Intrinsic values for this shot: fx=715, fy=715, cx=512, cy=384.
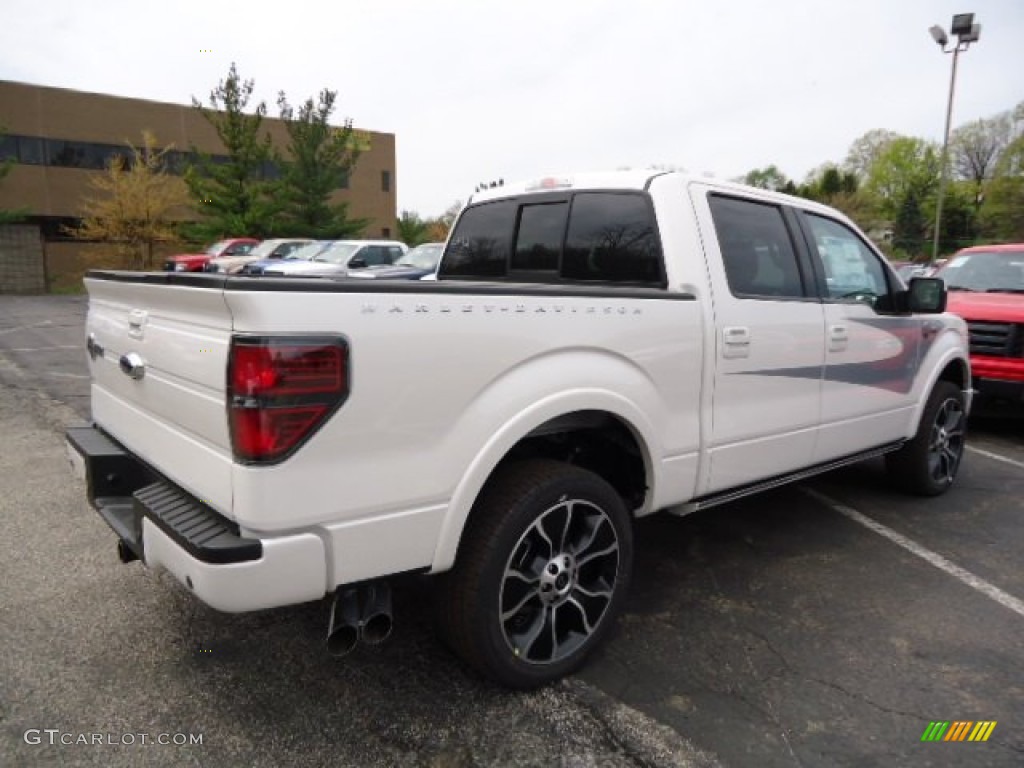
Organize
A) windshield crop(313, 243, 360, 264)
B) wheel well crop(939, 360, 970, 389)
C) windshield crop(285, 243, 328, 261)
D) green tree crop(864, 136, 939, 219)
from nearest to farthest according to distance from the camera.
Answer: wheel well crop(939, 360, 970, 389) → windshield crop(313, 243, 360, 264) → windshield crop(285, 243, 328, 261) → green tree crop(864, 136, 939, 219)

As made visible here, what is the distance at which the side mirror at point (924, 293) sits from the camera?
Result: 13.8 feet

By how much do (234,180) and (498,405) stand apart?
1146 inches

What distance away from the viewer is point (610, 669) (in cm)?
278

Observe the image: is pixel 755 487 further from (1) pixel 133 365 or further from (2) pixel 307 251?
(2) pixel 307 251

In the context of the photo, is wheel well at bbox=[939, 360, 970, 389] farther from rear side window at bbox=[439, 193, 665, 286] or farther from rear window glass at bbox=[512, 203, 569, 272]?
rear window glass at bbox=[512, 203, 569, 272]

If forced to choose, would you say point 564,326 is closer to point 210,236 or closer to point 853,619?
point 853,619

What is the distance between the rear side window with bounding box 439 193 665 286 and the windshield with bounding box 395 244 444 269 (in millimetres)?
13619

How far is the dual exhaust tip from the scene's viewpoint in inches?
86.2

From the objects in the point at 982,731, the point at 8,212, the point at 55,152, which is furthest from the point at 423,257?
the point at 55,152

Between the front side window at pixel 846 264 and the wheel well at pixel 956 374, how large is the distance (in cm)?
110

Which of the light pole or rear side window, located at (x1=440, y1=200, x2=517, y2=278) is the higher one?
the light pole

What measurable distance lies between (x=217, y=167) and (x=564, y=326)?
29077 mm

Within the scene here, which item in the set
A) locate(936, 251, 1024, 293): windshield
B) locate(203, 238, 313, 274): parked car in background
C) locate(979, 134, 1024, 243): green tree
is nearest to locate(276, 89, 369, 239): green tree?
locate(203, 238, 313, 274): parked car in background

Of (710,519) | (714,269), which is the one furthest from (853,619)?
(714,269)
